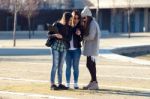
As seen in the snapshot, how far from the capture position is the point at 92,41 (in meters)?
14.2

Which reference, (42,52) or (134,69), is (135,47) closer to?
(42,52)

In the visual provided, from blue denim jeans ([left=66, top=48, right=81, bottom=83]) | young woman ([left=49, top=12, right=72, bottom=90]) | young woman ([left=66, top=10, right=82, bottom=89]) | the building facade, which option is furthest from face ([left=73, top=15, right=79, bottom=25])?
the building facade

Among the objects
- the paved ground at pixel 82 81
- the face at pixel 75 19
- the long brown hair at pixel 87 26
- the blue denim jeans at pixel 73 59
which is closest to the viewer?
the paved ground at pixel 82 81

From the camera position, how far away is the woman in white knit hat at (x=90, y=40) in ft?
46.2

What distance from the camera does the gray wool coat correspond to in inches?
554

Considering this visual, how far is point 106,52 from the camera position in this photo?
2994 centimetres

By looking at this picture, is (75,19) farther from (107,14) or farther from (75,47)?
(107,14)

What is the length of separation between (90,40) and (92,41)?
6 centimetres

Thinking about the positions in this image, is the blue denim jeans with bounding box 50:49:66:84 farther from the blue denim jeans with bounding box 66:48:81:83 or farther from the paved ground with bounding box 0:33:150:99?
the paved ground with bounding box 0:33:150:99

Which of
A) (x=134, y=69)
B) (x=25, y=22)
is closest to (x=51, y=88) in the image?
(x=134, y=69)

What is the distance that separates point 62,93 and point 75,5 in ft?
221

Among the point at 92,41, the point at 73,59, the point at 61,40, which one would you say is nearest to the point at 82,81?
the point at 73,59

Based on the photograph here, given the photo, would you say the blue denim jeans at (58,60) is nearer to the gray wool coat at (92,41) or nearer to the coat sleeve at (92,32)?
the gray wool coat at (92,41)

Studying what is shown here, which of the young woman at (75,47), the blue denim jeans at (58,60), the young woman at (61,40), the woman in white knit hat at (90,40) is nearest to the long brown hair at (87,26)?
the woman in white knit hat at (90,40)
